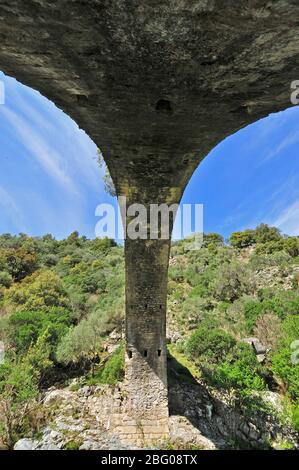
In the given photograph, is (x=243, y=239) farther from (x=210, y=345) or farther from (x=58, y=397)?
(x=58, y=397)

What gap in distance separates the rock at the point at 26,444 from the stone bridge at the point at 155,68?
8441mm

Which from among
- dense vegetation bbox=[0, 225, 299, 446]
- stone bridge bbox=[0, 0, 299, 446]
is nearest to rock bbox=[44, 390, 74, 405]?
dense vegetation bbox=[0, 225, 299, 446]

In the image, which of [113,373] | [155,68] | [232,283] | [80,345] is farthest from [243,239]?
[155,68]

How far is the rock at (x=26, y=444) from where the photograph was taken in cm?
1010

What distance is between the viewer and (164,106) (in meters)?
5.13

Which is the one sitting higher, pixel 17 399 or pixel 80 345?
pixel 80 345

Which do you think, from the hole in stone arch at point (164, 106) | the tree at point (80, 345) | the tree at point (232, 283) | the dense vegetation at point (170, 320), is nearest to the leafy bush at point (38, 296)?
the dense vegetation at point (170, 320)

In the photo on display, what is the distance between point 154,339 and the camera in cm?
1149

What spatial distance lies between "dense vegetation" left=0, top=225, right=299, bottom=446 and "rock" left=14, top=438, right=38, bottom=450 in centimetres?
81

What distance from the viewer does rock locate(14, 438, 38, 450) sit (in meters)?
10.1

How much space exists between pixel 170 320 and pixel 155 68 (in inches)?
→ 837

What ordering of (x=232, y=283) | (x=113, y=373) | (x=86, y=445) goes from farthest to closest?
(x=232, y=283) < (x=113, y=373) < (x=86, y=445)

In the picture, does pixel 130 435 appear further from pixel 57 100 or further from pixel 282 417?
pixel 57 100
